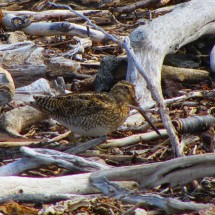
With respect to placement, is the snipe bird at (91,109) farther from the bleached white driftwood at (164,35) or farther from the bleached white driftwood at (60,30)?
the bleached white driftwood at (60,30)

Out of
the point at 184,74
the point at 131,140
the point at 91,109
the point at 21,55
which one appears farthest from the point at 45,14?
the point at 131,140

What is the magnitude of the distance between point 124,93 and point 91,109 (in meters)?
0.42

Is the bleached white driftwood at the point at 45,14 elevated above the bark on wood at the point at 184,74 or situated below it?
above

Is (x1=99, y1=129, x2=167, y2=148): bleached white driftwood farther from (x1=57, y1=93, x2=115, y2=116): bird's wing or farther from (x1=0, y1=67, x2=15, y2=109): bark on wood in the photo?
(x1=0, y1=67, x2=15, y2=109): bark on wood

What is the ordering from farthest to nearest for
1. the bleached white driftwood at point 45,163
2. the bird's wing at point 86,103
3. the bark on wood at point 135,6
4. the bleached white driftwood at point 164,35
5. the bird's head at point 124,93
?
the bark on wood at point 135,6 < the bleached white driftwood at point 164,35 < the bird's head at point 124,93 < the bird's wing at point 86,103 < the bleached white driftwood at point 45,163

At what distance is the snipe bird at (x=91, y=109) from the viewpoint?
761 centimetres

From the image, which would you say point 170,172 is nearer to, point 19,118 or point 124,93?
point 124,93

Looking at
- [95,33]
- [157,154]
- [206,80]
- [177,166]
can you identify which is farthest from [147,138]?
[95,33]

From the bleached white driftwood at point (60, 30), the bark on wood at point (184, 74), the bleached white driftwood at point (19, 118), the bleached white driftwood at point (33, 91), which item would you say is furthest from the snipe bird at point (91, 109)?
the bleached white driftwood at point (60, 30)

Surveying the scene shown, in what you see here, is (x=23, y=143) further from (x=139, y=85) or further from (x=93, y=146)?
(x=139, y=85)

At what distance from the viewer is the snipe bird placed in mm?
7609

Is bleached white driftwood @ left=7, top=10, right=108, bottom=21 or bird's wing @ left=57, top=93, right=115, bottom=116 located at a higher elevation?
bird's wing @ left=57, top=93, right=115, bottom=116

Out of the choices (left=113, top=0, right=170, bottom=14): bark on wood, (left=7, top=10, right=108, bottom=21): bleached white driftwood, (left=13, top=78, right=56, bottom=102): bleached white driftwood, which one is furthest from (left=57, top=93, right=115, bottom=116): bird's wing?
(left=113, top=0, right=170, bottom=14): bark on wood

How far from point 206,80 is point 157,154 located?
8.75ft
